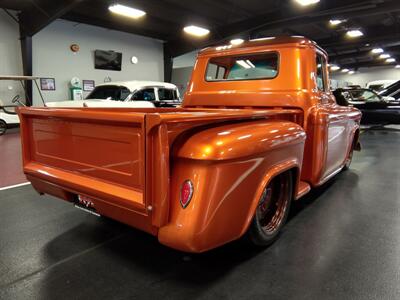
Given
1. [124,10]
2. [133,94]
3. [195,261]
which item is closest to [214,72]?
[195,261]

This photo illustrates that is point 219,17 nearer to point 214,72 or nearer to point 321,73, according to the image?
point 214,72

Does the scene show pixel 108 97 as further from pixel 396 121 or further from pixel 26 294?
pixel 396 121

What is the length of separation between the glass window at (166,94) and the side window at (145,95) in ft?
0.83

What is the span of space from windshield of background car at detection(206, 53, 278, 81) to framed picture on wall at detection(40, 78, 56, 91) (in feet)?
27.8

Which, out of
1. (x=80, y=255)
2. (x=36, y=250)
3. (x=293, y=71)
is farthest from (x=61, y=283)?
(x=293, y=71)

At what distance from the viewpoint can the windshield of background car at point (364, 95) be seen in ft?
35.1

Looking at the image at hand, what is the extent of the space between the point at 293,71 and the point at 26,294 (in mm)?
2917

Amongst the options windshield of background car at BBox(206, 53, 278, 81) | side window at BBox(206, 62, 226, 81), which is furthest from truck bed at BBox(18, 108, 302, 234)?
side window at BBox(206, 62, 226, 81)

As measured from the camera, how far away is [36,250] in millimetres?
2473

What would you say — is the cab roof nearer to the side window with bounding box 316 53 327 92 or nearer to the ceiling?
the side window with bounding box 316 53 327 92

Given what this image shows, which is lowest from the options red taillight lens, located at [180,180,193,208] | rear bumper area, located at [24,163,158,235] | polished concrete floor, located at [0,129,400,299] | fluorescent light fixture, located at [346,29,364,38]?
polished concrete floor, located at [0,129,400,299]

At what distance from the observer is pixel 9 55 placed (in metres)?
9.80

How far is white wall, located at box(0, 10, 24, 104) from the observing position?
9664mm

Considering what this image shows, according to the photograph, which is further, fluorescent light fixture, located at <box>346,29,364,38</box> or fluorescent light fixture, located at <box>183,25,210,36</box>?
fluorescent light fixture, located at <box>346,29,364,38</box>
